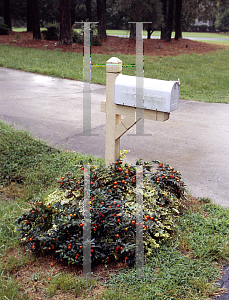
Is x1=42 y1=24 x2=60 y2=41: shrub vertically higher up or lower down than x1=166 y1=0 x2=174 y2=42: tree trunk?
lower down

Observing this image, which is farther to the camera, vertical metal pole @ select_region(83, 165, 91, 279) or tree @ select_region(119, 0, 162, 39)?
tree @ select_region(119, 0, 162, 39)

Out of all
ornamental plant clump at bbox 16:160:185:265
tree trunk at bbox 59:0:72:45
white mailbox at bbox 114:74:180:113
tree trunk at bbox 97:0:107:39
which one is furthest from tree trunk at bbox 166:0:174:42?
ornamental plant clump at bbox 16:160:185:265

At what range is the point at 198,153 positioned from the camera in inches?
220

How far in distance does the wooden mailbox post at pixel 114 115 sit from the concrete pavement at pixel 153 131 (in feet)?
4.16

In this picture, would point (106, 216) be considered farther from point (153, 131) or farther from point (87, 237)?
point (153, 131)

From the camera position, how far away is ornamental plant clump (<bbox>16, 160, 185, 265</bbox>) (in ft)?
9.48

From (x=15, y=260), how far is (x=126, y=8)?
25.1m

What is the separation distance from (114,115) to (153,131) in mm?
3398

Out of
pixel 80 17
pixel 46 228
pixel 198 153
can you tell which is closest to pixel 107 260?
pixel 46 228

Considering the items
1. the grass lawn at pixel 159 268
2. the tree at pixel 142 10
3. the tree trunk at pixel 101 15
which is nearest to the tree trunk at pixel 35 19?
the tree trunk at pixel 101 15

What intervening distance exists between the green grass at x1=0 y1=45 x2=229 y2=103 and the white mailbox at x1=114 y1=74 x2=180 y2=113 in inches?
273

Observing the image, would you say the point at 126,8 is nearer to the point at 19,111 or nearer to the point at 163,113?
the point at 19,111

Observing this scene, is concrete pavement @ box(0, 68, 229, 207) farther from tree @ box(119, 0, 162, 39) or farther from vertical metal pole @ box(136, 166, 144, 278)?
tree @ box(119, 0, 162, 39)

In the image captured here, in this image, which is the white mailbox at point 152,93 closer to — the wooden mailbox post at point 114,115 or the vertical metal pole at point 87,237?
the wooden mailbox post at point 114,115
